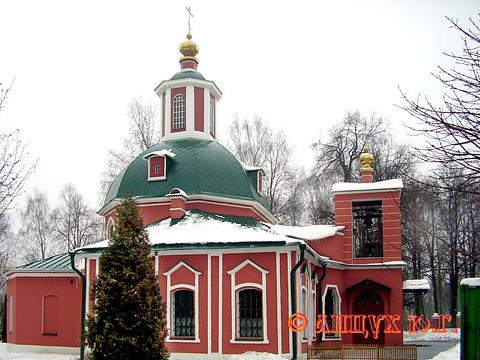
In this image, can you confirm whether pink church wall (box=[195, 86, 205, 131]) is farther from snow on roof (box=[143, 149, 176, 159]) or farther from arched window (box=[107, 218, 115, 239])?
arched window (box=[107, 218, 115, 239])

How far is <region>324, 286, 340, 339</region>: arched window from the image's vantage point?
20.7 m

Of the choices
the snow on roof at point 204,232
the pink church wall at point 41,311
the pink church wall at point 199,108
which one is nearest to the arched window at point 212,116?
the pink church wall at point 199,108

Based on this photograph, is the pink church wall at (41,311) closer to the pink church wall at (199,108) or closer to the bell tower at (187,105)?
the bell tower at (187,105)

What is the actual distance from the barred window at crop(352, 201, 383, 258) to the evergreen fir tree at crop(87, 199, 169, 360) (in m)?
12.2

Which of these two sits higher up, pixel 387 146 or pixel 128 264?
pixel 387 146

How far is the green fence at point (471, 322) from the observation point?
5086 mm

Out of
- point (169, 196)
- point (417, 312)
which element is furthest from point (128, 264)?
point (417, 312)

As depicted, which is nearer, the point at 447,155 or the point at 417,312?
the point at 447,155

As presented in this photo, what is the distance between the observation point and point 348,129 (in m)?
34.4

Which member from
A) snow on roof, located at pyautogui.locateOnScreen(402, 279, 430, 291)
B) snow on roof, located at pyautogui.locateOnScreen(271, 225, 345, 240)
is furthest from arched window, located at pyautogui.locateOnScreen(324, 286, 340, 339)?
snow on roof, located at pyautogui.locateOnScreen(402, 279, 430, 291)

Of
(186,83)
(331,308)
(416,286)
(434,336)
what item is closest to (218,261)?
(331,308)

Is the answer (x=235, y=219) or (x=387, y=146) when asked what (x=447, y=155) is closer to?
(x=235, y=219)

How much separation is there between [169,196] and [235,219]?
2.14 meters

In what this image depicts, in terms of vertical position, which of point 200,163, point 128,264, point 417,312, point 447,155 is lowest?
point 417,312
